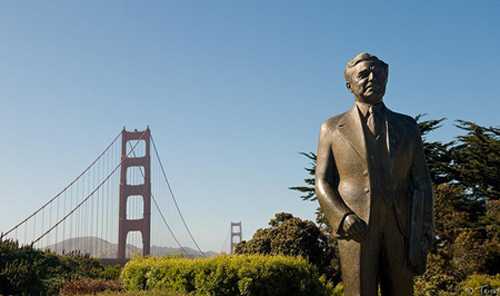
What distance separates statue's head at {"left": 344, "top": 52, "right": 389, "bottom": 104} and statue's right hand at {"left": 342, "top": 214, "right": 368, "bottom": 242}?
78 cm

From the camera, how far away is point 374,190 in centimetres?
358

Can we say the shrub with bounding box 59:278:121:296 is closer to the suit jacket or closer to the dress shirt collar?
the suit jacket

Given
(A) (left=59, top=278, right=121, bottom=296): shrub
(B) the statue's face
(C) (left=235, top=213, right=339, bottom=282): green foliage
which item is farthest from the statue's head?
(C) (left=235, top=213, right=339, bottom=282): green foliage

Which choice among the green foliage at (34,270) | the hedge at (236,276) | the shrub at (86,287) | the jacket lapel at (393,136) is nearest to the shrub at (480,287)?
the hedge at (236,276)

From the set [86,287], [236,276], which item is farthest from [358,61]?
[86,287]

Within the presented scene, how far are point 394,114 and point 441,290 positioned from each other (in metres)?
11.4

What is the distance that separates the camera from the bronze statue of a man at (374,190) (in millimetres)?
3557

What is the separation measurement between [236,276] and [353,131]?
660 centimetres

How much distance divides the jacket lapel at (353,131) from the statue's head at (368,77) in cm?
12

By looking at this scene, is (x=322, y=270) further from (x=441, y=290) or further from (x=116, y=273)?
(x=116, y=273)

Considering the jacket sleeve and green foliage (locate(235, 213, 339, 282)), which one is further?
green foliage (locate(235, 213, 339, 282))

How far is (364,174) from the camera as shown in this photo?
3631 millimetres

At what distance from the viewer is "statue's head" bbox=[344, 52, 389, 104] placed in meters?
3.75

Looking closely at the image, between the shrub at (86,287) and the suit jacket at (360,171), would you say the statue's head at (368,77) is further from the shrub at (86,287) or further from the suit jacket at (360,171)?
the shrub at (86,287)
